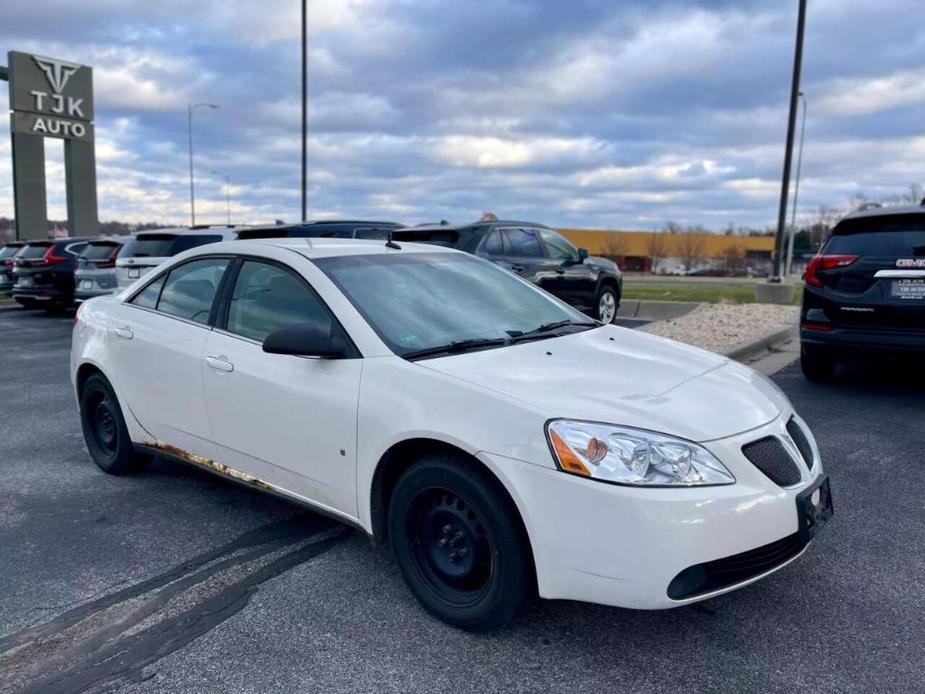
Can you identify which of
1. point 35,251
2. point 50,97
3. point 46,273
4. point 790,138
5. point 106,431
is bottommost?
point 106,431

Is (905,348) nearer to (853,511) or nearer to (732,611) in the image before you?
(853,511)

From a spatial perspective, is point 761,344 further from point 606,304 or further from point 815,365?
point 606,304

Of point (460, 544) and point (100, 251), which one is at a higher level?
point (100, 251)

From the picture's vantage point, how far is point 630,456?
2.78m

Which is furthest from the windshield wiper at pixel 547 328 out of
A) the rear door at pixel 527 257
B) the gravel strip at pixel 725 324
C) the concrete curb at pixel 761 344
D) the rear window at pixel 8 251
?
the rear window at pixel 8 251

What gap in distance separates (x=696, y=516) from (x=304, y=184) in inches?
793

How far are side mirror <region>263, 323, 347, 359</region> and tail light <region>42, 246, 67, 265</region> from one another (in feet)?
47.9

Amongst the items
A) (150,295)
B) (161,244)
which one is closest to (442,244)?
(161,244)

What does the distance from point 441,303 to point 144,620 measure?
1.95 m

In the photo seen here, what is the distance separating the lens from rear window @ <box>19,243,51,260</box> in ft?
52.9

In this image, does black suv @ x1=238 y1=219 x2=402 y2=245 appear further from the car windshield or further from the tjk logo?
the tjk logo

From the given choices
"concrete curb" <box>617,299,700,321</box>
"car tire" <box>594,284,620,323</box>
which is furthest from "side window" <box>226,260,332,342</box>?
"concrete curb" <box>617,299,700,321</box>

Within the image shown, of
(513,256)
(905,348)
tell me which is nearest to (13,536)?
(905,348)

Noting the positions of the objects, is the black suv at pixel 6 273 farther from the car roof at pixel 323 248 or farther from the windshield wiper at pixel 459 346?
the windshield wiper at pixel 459 346
